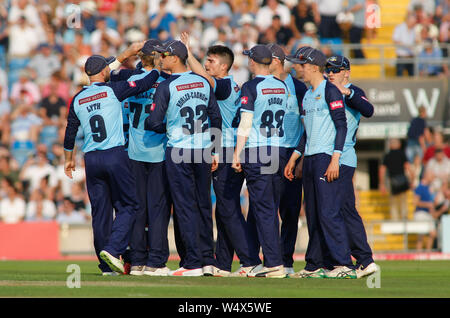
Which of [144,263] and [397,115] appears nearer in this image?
[144,263]

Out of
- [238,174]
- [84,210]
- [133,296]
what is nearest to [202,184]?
[238,174]

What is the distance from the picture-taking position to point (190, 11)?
25094mm

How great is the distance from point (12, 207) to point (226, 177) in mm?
10041

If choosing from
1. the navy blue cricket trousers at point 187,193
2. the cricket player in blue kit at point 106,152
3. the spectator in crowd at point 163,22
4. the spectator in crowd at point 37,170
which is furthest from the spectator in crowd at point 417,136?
the cricket player in blue kit at point 106,152

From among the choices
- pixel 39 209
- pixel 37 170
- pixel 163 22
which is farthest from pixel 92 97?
pixel 163 22

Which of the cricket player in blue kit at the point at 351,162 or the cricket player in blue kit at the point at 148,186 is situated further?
the cricket player in blue kit at the point at 148,186

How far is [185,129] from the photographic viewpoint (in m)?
11.3

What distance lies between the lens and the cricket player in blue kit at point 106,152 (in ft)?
37.5

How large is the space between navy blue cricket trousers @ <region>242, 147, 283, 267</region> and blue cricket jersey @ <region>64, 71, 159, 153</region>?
5.36 feet

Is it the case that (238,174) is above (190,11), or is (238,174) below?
below

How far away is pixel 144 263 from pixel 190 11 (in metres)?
14.4

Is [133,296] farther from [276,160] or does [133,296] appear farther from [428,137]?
[428,137]

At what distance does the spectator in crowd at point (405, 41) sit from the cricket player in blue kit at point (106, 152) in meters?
13.8

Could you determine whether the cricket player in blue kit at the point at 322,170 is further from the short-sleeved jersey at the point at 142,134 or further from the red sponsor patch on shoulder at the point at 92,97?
the red sponsor patch on shoulder at the point at 92,97
